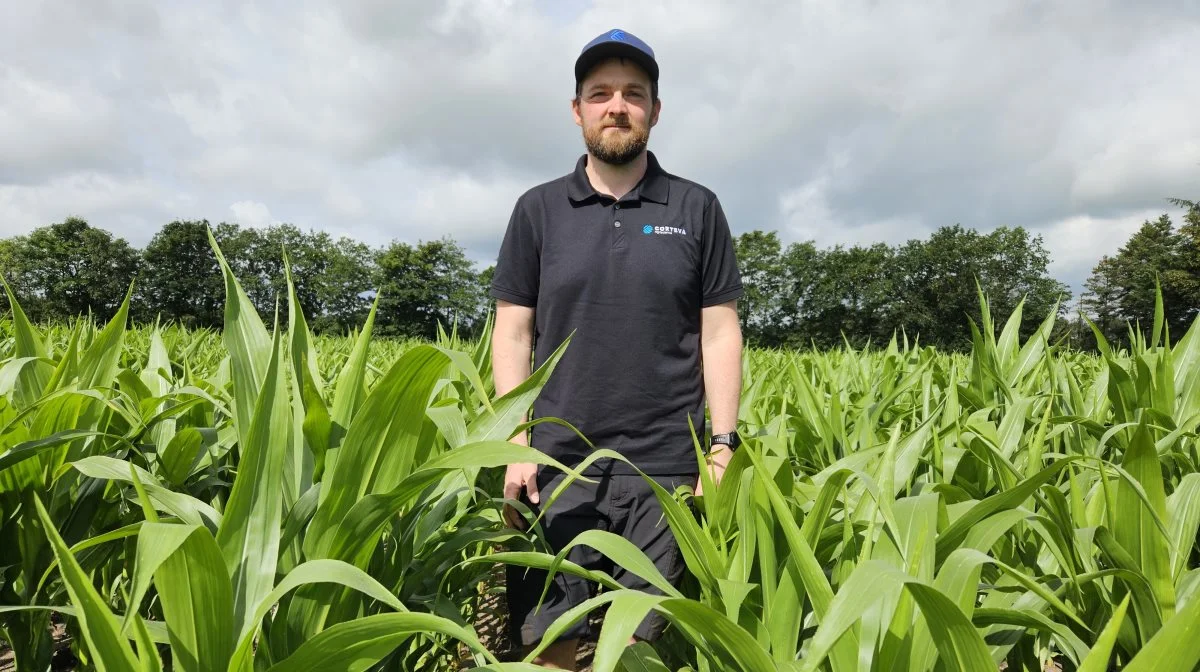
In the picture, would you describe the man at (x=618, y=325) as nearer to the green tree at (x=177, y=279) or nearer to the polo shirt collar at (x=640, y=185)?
the polo shirt collar at (x=640, y=185)

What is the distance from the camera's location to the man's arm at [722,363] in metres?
1.72

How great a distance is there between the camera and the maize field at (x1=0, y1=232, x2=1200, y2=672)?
71 cm

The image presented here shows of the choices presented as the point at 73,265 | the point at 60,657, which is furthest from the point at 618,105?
the point at 73,265

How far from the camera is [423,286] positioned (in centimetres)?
5166

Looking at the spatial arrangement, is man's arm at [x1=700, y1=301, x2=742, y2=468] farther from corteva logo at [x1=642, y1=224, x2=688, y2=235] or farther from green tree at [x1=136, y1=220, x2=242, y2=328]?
green tree at [x1=136, y1=220, x2=242, y2=328]

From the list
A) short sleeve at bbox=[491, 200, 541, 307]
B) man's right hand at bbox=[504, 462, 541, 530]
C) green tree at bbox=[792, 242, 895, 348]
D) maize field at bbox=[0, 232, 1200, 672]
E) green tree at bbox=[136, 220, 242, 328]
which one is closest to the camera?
maize field at bbox=[0, 232, 1200, 672]

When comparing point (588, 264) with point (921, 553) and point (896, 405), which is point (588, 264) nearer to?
point (921, 553)

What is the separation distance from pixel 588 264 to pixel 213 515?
3.47ft

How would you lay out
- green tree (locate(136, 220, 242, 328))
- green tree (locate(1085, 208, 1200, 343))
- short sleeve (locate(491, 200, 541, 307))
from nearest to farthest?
1. short sleeve (locate(491, 200, 541, 307))
2. green tree (locate(1085, 208, 1200, 343))
3. green tree (locate(136, 220, 242, 328))

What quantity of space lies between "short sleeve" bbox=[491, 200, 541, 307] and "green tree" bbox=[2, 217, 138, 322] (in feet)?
178

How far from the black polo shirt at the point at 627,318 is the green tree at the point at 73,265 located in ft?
178

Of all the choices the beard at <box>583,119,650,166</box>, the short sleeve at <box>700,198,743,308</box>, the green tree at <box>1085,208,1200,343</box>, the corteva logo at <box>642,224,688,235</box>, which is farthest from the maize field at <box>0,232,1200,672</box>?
the green tree at <box>1085,208,1200,343</box>

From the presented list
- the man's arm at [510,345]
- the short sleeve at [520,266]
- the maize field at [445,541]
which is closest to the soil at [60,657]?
the maize field at [445,541]

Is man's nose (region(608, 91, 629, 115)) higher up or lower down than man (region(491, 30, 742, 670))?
higher up
